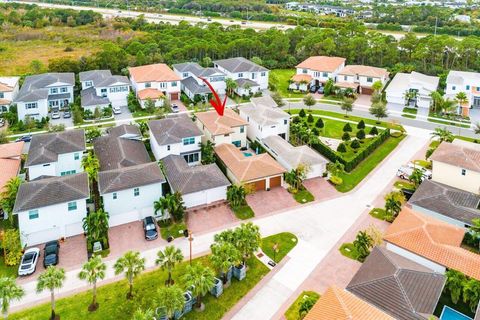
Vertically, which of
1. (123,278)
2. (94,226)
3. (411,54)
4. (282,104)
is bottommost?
(123,278)

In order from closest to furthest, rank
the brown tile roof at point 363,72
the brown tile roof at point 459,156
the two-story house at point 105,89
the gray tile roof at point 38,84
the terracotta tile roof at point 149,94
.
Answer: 1. the brown tile roof at point 459,156
2. the gray tile roof at point 38,84
3. the terracotta tile roof at point 149,94
4. the two-story house at point 105,89
5. the brown tile roof at point 363,72

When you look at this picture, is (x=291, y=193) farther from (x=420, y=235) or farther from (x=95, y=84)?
(x=95, y=84)

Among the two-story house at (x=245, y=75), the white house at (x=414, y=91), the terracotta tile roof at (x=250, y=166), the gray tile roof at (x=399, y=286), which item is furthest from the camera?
the two-story house at (x=245, y=75)

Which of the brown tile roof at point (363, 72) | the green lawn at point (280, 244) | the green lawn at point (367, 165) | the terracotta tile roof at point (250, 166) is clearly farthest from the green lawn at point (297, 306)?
the brown tile roof at point (363, 72)

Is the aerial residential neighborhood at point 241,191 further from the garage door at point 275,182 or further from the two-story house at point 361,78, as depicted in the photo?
the two-story house at point 361,78

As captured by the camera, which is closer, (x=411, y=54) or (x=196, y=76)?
(x=196, y=76)

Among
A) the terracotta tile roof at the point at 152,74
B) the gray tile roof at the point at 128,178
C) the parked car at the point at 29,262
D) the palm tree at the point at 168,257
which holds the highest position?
the terracotta tile roof at the point at 152,74

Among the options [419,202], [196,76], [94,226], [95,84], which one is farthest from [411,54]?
[94,226]
